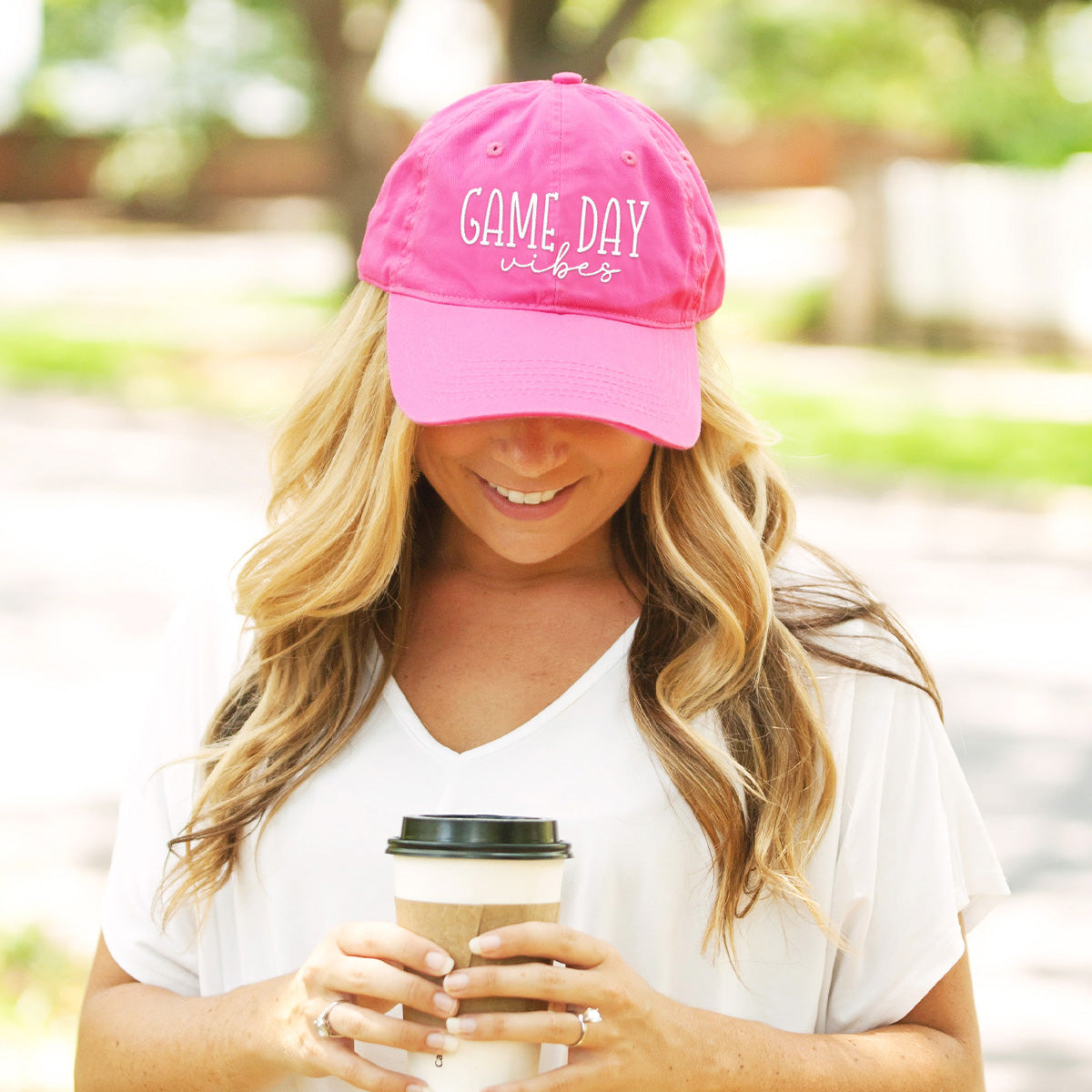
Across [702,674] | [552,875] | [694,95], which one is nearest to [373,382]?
[702,674]

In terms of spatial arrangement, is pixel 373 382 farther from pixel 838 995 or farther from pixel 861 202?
pixel 861 202

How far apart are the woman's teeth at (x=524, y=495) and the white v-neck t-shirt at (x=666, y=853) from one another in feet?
0.71

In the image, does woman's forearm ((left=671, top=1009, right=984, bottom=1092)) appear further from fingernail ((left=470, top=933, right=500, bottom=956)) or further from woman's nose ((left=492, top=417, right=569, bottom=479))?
woman's nose ((left=492, top=417, right=569, bottom=479))

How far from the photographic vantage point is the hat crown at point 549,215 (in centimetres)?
190

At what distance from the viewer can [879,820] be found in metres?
1.95

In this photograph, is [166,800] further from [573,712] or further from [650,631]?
[650,631]

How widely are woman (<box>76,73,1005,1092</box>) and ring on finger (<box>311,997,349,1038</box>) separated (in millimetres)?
79

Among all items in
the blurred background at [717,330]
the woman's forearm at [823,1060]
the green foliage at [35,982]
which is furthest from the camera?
the blurred background at [717,330]

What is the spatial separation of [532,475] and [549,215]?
11.5 inches

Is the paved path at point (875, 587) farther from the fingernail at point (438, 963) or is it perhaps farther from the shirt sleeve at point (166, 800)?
Result: the fingernail at point (438, 963)

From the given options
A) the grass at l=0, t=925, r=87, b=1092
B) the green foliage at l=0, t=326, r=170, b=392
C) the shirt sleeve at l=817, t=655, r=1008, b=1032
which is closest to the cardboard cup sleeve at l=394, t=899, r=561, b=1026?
the shirt sleeve at l=817, t=655, r=1008, b=1032

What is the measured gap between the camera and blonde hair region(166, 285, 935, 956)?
75.6 inches

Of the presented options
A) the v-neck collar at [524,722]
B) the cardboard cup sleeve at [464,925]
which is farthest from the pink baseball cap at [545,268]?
the cardboard cup sleeve at [464,925]

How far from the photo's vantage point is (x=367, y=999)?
1688 millimetres
